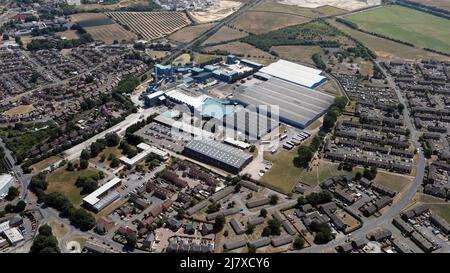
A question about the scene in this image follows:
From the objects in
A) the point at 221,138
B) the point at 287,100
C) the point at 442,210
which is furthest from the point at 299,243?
the point at 287,100

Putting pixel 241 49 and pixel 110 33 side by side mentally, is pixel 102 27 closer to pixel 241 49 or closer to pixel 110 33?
pixel 110 33

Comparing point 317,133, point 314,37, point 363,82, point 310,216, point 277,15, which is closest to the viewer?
point 310,216

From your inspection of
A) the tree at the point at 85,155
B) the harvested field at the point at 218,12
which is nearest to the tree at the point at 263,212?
the tree at the point at 85,155

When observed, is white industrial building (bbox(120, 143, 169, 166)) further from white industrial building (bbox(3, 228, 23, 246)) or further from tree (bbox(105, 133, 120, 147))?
white industrial building (bbox(3, 228, 23, 246))

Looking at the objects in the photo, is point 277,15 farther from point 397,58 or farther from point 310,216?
point 310,216

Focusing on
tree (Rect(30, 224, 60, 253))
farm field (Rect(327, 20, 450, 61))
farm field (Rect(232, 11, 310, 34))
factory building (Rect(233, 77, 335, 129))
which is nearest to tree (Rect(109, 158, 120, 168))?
tree (Rect(30, 224, 60, 253))

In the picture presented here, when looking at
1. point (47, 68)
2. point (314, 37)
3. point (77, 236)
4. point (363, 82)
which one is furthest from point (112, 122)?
Result: point (314, 37)
